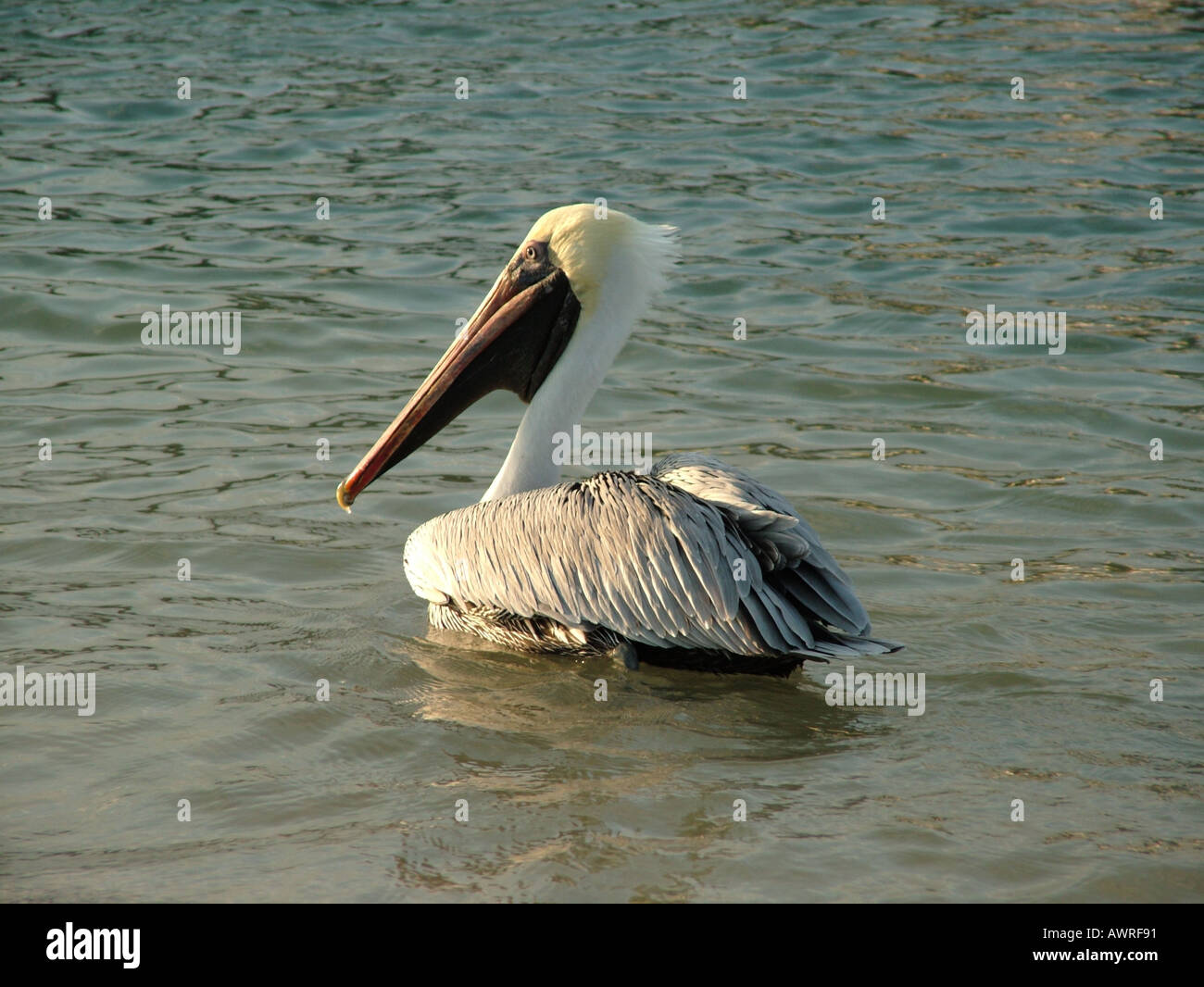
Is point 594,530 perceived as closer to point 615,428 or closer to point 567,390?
point 567,390

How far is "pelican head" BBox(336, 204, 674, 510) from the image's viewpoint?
5.17 metres

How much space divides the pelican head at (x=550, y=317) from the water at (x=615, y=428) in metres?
0.62

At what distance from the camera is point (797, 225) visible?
9547 mm

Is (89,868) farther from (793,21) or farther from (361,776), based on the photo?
(793,21)

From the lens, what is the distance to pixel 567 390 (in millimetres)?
5266

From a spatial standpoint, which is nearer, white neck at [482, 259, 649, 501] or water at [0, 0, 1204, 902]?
water at [0, 0, 1204, 902]

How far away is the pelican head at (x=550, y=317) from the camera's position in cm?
517

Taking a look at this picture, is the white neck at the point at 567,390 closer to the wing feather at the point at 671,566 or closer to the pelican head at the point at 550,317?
the pelican head at the point at 550,317

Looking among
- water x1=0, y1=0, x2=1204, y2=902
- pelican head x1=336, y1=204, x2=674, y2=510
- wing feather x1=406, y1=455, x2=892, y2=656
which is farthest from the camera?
pelican head x1=336, y1=204, x2=674, y2=510

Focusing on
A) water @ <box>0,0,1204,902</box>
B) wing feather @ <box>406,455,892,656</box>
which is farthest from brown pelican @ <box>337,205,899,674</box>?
water @ <box>0,0,1204,902</box>

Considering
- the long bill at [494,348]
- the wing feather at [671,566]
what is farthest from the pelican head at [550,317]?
the wing feather at [671,566]

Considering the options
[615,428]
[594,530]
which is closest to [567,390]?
[594,530]

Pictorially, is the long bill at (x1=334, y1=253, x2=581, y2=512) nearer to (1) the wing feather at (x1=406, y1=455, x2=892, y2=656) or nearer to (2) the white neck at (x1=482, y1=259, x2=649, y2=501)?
(2) the white neck at (x1=482, y1=259, x2=649, y2=501)

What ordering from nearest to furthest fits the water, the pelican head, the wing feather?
the water < the wing feather < the pelican head
